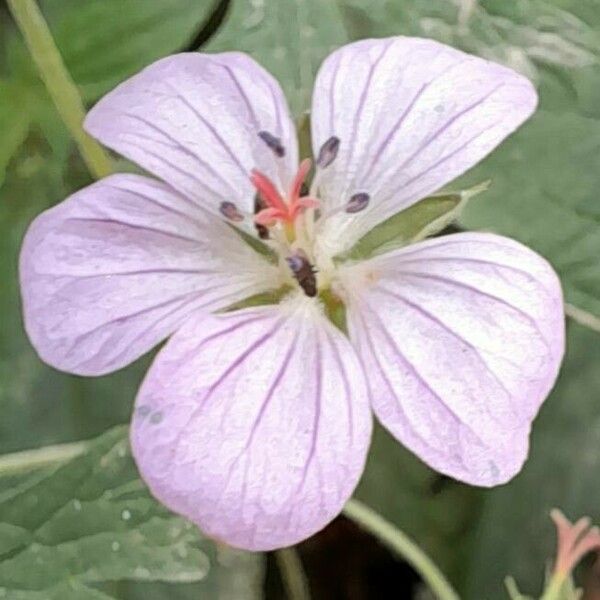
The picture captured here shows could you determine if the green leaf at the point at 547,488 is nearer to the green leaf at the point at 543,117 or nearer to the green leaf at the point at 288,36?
the green leaf at the point at 543,117

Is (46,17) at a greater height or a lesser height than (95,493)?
greater

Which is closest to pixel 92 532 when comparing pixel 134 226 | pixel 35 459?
pixel 35 459

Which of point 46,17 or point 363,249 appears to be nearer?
point 363,249

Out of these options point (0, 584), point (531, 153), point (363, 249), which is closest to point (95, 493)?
point (0, 584)

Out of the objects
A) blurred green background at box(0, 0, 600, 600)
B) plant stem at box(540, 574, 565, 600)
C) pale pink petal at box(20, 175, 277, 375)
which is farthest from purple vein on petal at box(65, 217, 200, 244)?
plant stem at box(540, 574, 565, 600)

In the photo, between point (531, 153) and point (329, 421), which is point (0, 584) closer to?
point (329, 421)

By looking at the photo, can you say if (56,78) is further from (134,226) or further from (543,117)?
(543,117)
